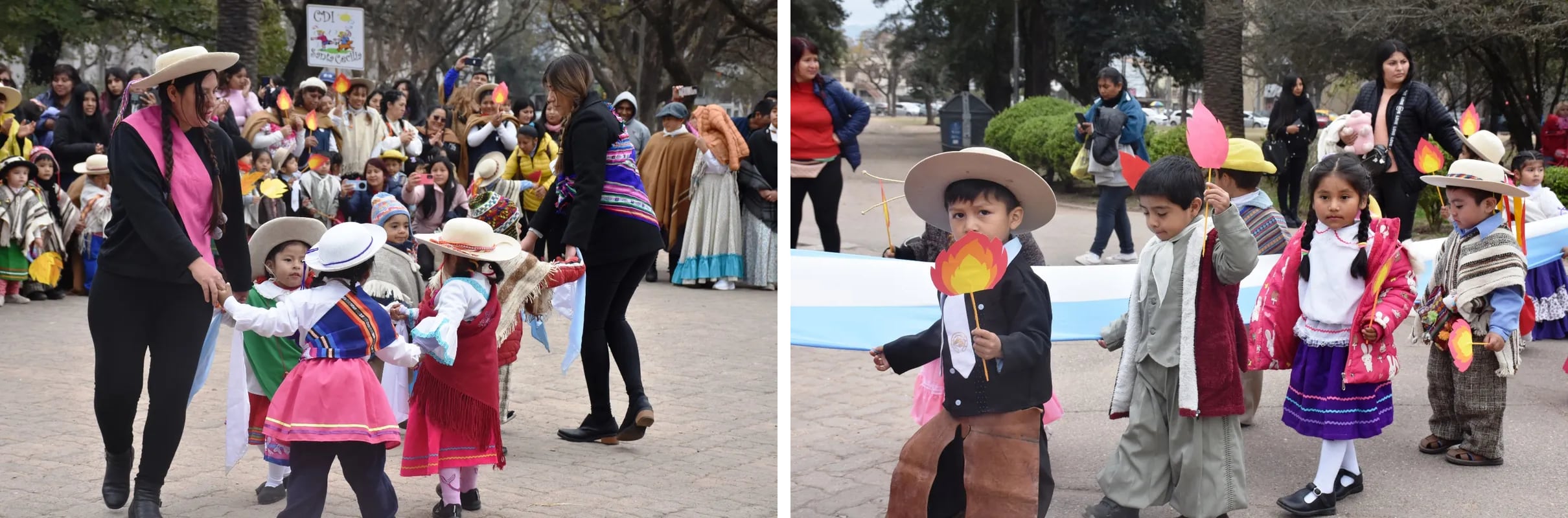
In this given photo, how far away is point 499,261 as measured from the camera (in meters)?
4.52

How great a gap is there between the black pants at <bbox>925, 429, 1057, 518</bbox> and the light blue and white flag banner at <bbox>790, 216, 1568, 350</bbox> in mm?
1130

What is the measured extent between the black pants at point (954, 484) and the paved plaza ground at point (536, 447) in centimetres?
83

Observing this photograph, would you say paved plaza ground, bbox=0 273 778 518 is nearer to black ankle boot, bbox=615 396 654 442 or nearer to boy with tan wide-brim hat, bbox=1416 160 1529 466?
black ankle boot, bbox=615 396 654 442

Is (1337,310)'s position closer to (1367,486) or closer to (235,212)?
(1367,486)

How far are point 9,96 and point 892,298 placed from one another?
24.6 ft

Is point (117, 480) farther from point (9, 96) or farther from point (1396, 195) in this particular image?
point (9, 96)

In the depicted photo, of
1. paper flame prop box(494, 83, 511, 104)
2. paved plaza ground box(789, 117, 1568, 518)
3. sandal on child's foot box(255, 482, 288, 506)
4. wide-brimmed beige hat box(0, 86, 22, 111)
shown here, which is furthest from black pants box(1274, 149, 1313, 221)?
wide-brimmed beige hat box(0, 86, 22, 111)

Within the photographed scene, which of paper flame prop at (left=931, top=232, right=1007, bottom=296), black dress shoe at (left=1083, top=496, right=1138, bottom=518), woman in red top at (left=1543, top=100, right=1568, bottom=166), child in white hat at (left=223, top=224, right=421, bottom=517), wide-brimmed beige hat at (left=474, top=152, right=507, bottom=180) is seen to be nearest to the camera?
paper flame prop at (left=931, top=232, right=1007, bottom=296)

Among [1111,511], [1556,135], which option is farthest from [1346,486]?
[1556,135]

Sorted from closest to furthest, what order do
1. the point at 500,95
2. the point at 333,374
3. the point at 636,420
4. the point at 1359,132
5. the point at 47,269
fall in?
1. the point at 333,374
2. the point at 636,420
3. the point at 1359,132
4. the point at 47,269
5. the point at 500,95

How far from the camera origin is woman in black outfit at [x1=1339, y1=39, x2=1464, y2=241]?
7.06 metres

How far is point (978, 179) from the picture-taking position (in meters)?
3.72

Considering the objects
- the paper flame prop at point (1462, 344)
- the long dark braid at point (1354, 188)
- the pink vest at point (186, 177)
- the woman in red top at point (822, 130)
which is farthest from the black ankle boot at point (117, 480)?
the paper flame prop at point (1462, 344)

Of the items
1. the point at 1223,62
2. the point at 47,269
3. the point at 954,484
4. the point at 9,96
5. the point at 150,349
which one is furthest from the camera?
the point at 1223,62
